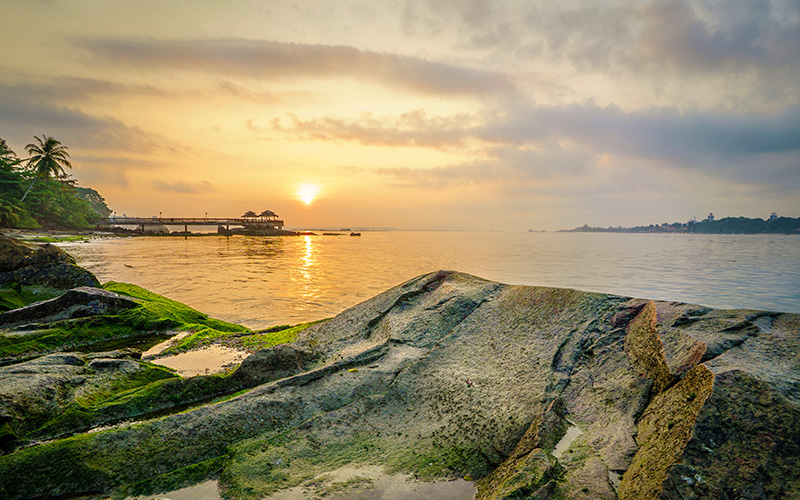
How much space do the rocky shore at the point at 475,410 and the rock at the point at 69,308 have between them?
12.6ft

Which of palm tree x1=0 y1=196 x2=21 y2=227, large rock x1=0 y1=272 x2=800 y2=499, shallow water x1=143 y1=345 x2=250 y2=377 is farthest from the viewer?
palm tree x1=0 y1=196 x2=21 y2=227

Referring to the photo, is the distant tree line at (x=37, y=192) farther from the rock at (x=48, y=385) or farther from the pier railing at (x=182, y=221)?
the rock at (x=48, y=385)

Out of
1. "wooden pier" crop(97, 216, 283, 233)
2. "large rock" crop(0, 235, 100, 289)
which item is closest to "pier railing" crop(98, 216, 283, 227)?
"wooden pier" crop(97, 216, 283, 233)

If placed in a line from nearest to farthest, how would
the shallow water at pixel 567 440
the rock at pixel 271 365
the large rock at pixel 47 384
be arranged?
the shallow water at pixel 567 440 → the large rock at pixel 47 384 → the rock at pixel 271 365

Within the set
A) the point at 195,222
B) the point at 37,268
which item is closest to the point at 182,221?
the point at 195,222

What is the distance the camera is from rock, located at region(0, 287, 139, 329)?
8.70m

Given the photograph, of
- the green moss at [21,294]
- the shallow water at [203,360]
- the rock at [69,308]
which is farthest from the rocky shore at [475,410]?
the green moss at [21,294]

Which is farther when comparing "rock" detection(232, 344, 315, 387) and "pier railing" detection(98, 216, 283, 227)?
"pier railing" detection(98, 216, 283, 227)

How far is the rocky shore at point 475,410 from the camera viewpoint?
8.93ft

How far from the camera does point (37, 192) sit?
6369 centimetres

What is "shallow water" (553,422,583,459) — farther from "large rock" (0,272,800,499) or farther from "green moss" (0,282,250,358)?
"green moss" (0,282,250,358)

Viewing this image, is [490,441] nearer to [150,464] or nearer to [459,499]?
[459,499]

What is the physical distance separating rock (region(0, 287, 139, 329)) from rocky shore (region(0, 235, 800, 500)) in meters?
3.86

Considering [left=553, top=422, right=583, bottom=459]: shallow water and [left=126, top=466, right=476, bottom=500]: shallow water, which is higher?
[left=553, top=422, right=583, bottom=459]: shallow water
